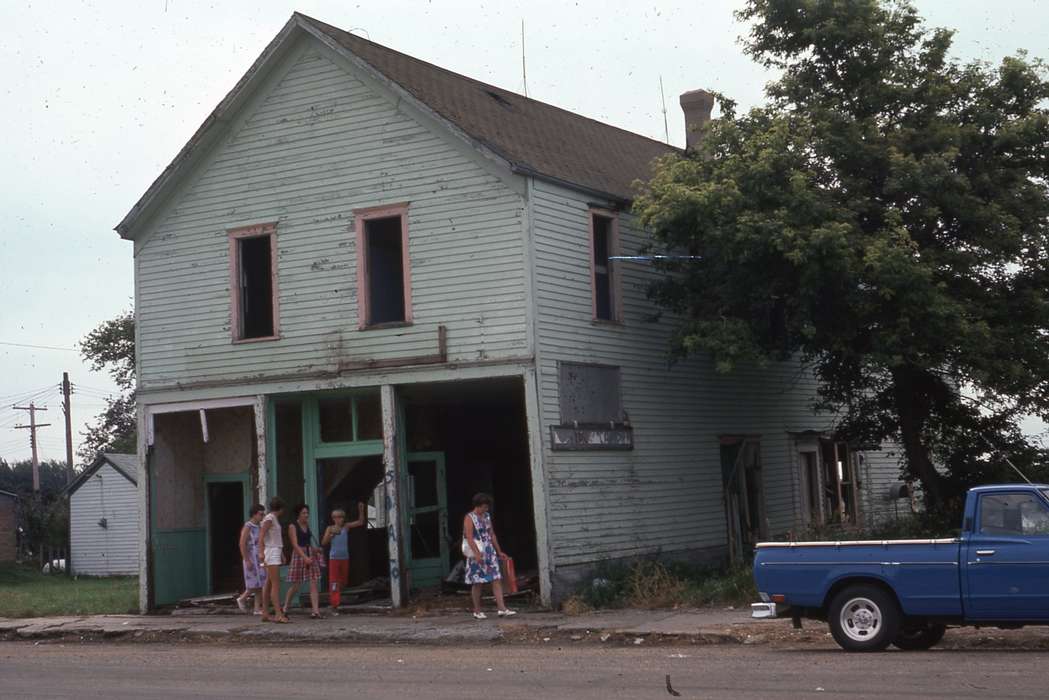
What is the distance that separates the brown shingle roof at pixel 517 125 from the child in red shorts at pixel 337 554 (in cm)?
599

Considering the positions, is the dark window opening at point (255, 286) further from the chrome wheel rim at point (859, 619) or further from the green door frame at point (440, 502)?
the chrome wheel rim at point (859, 619)

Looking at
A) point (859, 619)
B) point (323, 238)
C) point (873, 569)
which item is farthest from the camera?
point (323, 238)

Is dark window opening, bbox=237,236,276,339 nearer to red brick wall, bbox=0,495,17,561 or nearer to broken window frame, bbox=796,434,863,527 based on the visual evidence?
broken window frame, bbox=796,434,863,527

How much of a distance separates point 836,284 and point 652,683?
33.1 feet

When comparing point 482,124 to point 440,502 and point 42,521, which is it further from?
point 42,521

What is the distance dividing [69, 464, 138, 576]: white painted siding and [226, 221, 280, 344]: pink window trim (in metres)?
30.8

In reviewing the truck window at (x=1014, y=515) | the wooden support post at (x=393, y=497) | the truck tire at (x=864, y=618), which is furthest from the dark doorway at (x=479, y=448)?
the truck window at (x=1014, y=515)

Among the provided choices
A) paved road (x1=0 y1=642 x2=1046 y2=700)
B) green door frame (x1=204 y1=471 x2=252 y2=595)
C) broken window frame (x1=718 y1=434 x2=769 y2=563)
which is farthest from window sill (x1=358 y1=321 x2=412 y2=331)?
broken window frame (x1=718 y1=434 x2=769 y2=563)

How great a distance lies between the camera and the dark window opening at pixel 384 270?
70.2 feet

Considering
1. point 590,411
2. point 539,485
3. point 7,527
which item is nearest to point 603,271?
point 590,411

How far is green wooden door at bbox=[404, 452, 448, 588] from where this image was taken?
73.8 feet

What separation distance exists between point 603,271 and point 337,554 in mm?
6145

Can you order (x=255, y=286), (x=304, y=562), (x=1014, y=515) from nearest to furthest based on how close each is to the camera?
(x=1014, y=515) < (x=304, y=562) < (x=255, y=286)

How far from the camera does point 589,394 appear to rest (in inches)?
818
